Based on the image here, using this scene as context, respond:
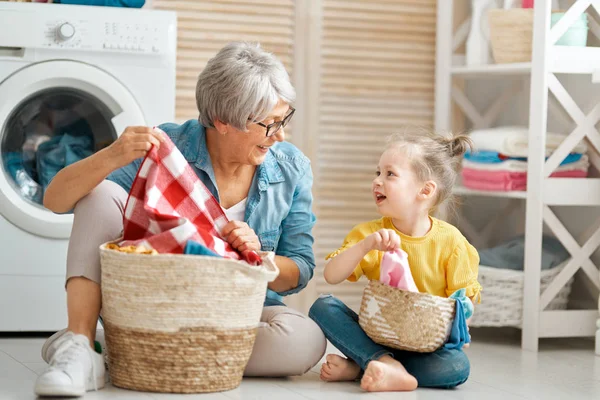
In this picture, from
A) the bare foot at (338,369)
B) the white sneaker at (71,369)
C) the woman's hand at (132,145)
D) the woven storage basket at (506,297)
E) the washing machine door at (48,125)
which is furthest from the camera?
the woven storage basket at (506,297)

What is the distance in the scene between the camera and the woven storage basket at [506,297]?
263 cm

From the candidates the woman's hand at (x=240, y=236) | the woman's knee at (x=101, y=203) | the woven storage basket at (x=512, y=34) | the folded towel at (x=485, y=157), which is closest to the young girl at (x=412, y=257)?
the woman's hand at (x=240, y=236)

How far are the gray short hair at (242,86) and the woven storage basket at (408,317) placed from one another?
45cm

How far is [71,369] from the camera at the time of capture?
5.66 ft

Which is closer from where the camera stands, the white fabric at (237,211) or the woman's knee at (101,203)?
the woman's knee at (101,203)

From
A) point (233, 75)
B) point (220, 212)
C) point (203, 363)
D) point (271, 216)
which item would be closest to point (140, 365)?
point (203, 363)

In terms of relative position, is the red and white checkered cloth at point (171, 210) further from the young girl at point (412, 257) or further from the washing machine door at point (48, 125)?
the washing machine door at point (48, 125)

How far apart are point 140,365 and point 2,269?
2.99 ft

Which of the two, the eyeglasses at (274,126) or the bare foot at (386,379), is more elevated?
the eyeglasses at (274,126)

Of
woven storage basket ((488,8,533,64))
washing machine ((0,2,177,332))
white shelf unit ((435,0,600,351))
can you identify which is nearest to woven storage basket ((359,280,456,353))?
white shelf unit ((435,0,600,351))

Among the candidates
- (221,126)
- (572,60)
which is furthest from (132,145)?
(572,60)

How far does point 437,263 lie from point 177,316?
65 cm

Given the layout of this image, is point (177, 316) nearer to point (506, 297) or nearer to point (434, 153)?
point (434, 153)

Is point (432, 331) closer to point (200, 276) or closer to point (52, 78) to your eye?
point (200, 276)
